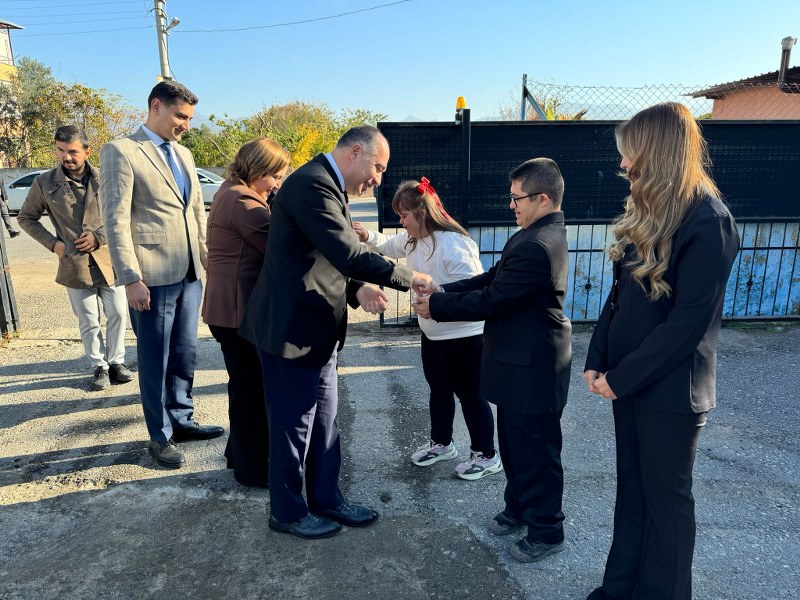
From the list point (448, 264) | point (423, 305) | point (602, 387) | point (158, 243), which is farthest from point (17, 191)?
point (602, 387)

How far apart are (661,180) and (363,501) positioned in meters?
2.26

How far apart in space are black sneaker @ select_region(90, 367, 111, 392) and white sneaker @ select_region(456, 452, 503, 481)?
3.12 meters

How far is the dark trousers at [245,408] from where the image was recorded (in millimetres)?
3305

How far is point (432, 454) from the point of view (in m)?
3.63

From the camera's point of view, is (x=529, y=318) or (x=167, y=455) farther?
(x=167, y=455)

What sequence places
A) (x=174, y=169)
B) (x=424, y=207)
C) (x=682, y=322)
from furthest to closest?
(x=174, y=169) < (x=424, y=207) < (x=682, y=322)

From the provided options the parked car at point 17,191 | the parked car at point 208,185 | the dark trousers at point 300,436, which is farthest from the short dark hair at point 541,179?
the parked car at point 17,191

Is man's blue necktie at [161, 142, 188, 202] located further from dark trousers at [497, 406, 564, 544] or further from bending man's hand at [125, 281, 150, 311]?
dark trousers at [497, 406, 564, 544]

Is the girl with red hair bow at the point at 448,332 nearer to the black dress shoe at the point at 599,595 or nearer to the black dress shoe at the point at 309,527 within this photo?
the black dress shoe at the point at 309,527

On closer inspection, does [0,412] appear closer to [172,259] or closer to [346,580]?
[172,259]

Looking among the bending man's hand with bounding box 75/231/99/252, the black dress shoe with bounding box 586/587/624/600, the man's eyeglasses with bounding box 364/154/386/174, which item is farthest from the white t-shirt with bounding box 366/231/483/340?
the bending man's hand with bounding box 75/231/99/252

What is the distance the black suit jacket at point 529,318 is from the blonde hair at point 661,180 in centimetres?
50

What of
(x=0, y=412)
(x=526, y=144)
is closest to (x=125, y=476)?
(x=0, y=412)

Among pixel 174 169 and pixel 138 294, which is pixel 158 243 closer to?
pixel 138 294
